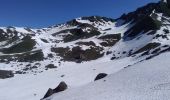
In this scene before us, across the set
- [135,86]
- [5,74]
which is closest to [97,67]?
[5,74]

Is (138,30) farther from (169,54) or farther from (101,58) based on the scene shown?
(169,54)

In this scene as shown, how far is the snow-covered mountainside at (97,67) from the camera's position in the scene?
35875 mm

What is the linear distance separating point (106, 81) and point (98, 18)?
5889 inches

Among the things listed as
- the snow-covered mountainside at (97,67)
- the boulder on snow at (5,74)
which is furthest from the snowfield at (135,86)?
the boulder on snow at (5,74)

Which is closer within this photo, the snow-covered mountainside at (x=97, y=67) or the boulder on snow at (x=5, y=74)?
the snow-covered mountainside at (x=97, y=67)

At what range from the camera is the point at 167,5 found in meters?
135

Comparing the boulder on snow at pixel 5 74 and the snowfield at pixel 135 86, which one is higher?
the boulder on snow at pixel 5 74

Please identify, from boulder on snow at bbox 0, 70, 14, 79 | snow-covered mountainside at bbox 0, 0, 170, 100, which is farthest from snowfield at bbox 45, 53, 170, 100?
boulder on snow at bbox 0, 70, 14, 79

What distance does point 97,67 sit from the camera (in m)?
Result: 75.5

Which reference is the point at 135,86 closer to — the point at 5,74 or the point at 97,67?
the point at 97,67

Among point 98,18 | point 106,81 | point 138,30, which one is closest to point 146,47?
point 138,30

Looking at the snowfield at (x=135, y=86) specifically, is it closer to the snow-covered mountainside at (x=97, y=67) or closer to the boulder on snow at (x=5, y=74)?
the snow-covered mountainside at (x=97, y=67)

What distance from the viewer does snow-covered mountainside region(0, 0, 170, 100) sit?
35.9 meters

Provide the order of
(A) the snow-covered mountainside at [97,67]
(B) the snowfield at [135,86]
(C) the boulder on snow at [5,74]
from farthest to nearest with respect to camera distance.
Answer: (C) the boulder on snow at [5,74] < (A) the snow-covered mountainside at [97,67] < (B) the snowfield at [135,86]
